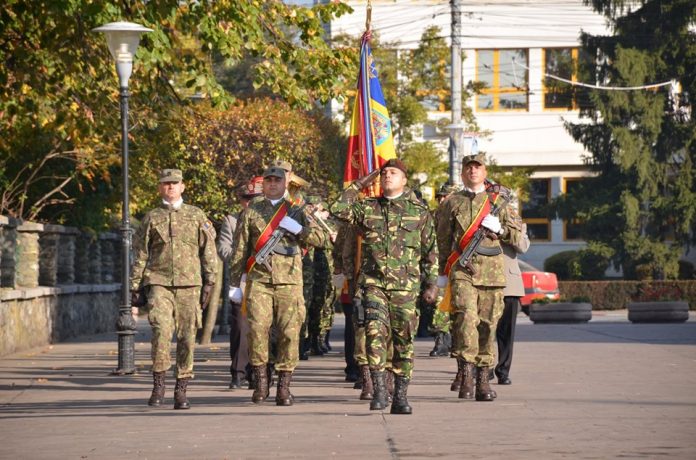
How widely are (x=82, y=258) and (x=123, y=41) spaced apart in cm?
1089

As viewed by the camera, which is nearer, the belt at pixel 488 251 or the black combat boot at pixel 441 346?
the belt at pixel 488 251

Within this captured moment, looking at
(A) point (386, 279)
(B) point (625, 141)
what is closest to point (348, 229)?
(A) point (386, 279)

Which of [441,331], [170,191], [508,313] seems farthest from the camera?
[441,331]

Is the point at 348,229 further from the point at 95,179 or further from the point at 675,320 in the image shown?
the point at 675,320

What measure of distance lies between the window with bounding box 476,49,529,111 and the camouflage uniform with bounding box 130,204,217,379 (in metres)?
42.2

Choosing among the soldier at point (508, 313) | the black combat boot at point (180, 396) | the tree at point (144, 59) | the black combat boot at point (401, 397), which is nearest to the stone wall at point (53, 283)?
the tree at point (144, 59)

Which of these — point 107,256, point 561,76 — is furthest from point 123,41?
point 561,76

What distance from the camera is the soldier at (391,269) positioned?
11.6 metres

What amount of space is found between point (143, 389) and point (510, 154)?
40.6 metres

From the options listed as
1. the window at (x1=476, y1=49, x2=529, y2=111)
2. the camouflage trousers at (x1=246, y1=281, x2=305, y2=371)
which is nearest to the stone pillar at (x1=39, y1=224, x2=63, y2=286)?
the camouflage trousers at (x1=246, y1=281, x2=305, y2=371)

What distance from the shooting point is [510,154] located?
179 ft

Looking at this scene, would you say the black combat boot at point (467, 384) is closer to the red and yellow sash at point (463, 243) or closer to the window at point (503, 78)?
the red and yellow sash at point (463, 243)

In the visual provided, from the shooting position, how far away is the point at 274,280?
1254cm

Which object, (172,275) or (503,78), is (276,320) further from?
(503,78)
